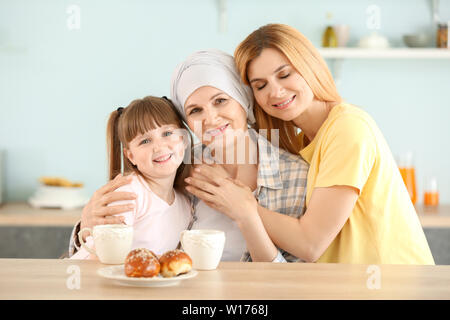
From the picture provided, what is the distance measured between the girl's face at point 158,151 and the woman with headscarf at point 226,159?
0.21 feet

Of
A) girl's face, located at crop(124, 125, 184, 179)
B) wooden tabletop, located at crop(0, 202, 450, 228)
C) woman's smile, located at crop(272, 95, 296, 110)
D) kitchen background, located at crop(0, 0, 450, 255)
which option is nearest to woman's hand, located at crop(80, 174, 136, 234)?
girl's face, located at crop(124, 125, 184, 179)

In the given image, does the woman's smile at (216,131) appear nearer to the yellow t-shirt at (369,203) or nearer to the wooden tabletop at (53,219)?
the yellow t-shirt at (369,203)

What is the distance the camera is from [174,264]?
3.19 feet

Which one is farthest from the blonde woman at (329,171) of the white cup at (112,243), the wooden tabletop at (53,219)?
the wooden tabletop at (53,219)

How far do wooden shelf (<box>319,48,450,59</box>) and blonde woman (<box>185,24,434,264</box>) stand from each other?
1.62 metres

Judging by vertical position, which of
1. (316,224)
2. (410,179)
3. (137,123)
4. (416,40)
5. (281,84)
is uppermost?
(416,40)

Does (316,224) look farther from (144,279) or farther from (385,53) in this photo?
(385,53)

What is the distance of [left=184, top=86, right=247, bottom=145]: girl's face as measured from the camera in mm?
1574

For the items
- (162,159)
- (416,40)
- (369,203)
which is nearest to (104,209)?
(162,159)

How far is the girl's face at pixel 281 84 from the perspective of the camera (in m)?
1.55

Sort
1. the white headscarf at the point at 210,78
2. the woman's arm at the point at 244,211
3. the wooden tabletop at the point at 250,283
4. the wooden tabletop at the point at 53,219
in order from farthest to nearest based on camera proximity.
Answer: the wooden tabletop at the point at 53,219 < the white headscarf at the point at 210,78 < the woman's arm at the point at 244,211 < the wooden tabletop at the point at 250,283

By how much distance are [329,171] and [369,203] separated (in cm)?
15

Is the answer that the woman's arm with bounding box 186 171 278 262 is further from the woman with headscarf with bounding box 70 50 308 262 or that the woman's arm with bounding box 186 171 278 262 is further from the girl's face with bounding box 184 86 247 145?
the girl's face with bounding box 184 86 247 145

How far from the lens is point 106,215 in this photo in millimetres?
1445
